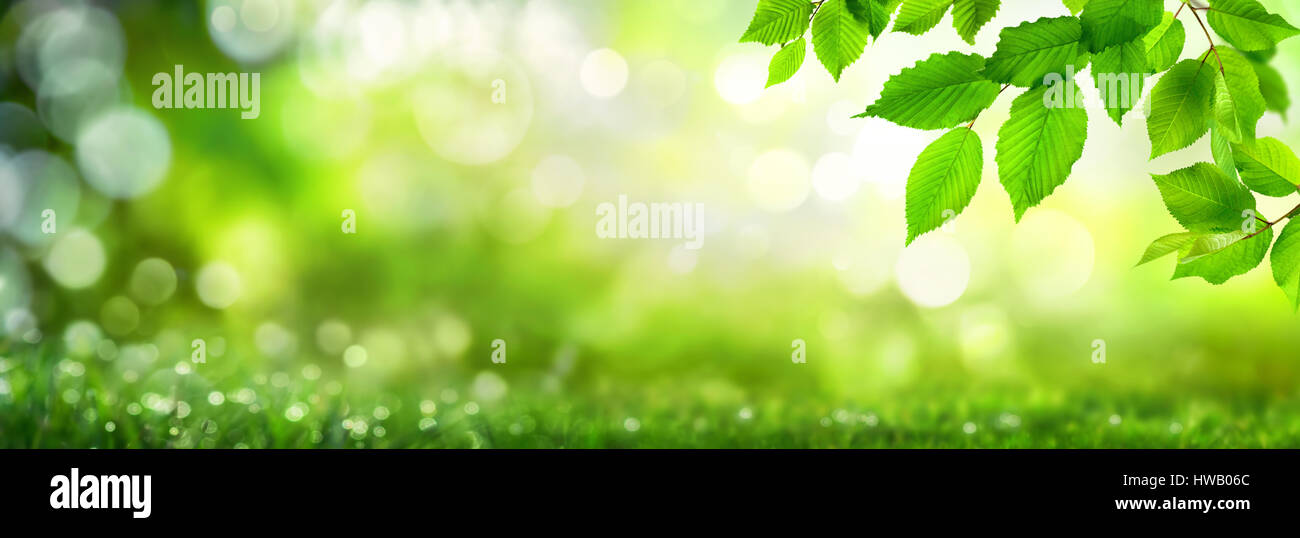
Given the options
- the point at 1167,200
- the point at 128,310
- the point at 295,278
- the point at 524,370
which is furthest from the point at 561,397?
the point at 1167,200

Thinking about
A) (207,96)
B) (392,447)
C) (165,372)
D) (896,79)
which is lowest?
(392,447)

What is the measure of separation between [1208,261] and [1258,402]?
6.19 feet

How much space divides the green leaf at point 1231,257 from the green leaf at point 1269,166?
0.05m

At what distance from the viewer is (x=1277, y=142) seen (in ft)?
2.54

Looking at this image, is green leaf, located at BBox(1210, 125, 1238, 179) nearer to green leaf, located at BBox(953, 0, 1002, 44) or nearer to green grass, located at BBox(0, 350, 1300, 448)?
green leaf, located at BBox(953, 0, 1002, 44)

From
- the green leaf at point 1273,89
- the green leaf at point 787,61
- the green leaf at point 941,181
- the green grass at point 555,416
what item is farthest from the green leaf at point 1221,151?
the green grass at point 555,416

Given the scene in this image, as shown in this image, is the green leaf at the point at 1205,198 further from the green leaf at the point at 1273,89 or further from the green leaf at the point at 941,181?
the green leaf at the point at 1273,89

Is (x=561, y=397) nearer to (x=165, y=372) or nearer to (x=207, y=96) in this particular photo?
(x=165, y=372)

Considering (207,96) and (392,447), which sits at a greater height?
(207,96)

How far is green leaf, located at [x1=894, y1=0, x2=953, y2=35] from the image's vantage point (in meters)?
0.75

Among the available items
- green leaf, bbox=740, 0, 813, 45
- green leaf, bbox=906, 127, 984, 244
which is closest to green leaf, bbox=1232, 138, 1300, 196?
green leaf, bbox=906, 127, 984, 244

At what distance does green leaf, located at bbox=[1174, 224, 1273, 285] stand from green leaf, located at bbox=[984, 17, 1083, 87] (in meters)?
0.25

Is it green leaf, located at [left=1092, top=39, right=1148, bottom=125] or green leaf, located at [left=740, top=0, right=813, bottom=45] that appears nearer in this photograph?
green leaf, located at [left=1092, top=39, right=1148, bottom=125]

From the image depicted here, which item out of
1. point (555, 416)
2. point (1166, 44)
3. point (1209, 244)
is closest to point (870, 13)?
point (1166, 44)
